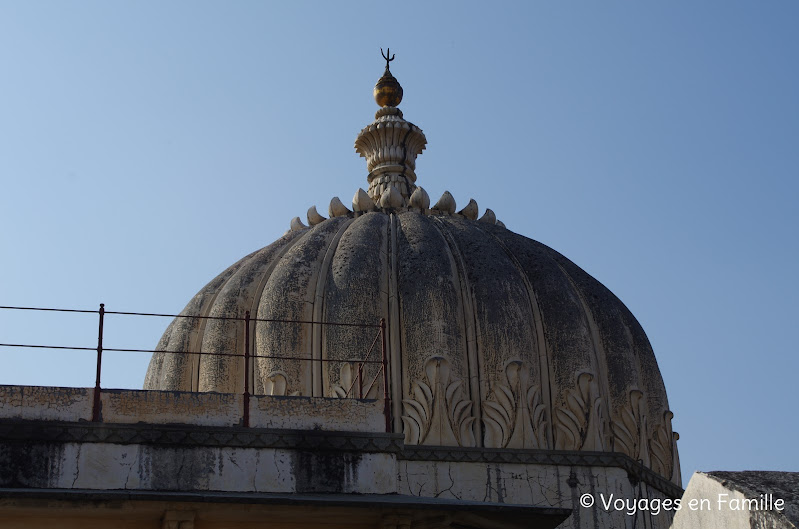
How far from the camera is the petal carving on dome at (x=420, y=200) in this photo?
22.4m

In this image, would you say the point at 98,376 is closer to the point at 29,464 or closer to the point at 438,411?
the point at 29,464

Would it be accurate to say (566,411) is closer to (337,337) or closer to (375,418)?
(337,337)

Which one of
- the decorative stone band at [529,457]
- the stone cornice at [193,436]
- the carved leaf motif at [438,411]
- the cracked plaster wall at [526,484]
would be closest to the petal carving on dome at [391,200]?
the carved leaf motif at [438,411]

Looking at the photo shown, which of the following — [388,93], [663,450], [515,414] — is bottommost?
[663,450]

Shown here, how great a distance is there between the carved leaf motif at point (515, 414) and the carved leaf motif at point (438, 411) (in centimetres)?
29

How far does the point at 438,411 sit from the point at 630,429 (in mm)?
2979

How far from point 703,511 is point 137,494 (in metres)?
4.98

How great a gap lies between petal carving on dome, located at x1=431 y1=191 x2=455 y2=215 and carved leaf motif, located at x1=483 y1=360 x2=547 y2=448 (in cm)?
484

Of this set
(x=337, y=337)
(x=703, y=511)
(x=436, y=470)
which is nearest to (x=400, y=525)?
(x=703, y=511)

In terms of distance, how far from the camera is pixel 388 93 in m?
25.5

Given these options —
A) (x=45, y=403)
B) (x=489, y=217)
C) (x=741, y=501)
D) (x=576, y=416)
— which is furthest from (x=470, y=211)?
(x=741, y=501)

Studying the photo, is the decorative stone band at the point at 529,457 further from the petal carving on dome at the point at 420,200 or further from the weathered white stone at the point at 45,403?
the petal carving on dome at the point at 420,200

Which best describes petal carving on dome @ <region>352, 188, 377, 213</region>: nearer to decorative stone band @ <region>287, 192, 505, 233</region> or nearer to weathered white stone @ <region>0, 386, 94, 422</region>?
decorative stone band @ <region>287, 192, 505, 233</region>

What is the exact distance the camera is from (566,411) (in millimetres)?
18344
